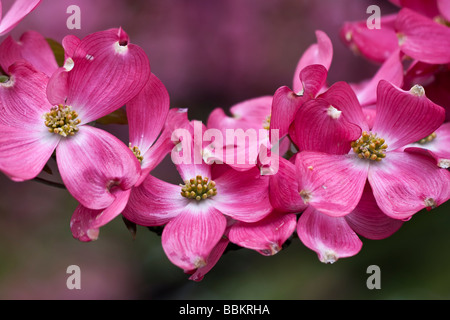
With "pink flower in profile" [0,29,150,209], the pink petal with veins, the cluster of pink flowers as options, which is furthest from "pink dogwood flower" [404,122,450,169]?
"pink flower in profile" [0,29,150,209]

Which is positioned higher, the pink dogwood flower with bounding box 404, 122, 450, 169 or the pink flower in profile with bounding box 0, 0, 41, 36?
the pink flower in profile with bounding box 0, 0, 41, 36

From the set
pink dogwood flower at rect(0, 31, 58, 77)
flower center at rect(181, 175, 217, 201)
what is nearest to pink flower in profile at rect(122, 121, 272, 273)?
flower center at rect(181, 175, 217, 201)

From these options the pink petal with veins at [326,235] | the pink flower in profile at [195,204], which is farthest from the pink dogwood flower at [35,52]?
the pink petal with veins at [326,235]

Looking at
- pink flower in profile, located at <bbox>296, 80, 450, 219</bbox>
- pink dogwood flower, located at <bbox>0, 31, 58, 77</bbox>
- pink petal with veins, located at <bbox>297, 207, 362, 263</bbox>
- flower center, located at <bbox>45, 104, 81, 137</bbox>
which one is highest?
pink dogwood flower, located at <bbox>0, 31, 58, 77</bbox>

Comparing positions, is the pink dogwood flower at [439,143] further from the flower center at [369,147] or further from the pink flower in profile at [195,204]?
the pink flower in profile at [195,204]

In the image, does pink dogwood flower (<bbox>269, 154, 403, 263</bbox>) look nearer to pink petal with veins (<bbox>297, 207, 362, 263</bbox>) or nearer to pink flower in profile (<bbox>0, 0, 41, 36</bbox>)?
pink petal with veins (<bbox>297, 207, 362, 263</bbox>)

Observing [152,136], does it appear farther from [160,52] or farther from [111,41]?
[160,52]
